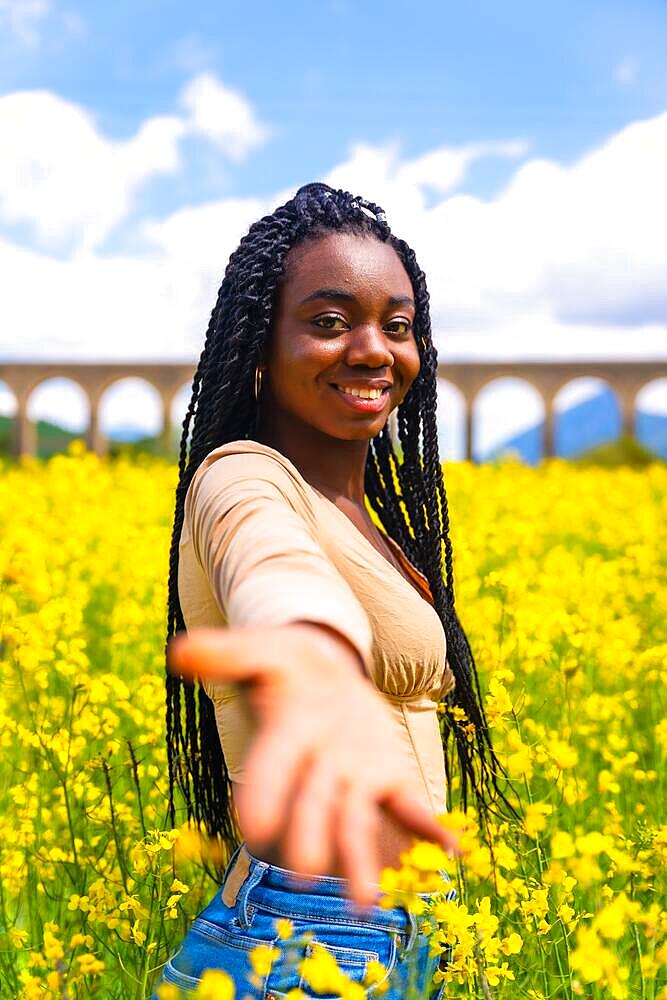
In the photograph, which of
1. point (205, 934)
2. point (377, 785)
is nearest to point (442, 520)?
point (205, 934)

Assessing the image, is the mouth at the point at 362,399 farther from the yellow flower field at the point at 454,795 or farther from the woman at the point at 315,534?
the yellow flower field at the point at 454,795

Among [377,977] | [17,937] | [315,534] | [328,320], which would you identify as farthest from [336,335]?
[17,937]

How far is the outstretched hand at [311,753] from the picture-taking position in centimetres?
61

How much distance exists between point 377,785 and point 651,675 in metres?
2.13

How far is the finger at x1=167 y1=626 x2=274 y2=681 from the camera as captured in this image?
634mm

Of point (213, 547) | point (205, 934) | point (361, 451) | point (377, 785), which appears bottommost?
point (205, 934)

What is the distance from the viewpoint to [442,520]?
1949mm

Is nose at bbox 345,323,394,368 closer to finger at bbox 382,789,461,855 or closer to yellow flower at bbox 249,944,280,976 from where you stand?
yellow flower at bbox 249,944,280,976

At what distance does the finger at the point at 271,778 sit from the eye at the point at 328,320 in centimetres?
92

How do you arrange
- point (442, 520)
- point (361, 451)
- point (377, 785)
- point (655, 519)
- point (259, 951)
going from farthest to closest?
point (655, 519)
point (442, 520)
point (361, 451)
point (259, 951)
point (377, 785)

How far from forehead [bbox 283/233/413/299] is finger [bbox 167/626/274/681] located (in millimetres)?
896

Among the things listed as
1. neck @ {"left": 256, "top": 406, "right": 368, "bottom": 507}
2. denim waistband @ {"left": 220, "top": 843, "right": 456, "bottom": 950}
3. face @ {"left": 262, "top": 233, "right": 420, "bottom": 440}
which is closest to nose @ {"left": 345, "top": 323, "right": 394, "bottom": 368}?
face @ {"left": 262, "top": 233, "right": 420, "bottom": 440}

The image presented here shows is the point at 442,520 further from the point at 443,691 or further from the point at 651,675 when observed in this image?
the point at 651,675

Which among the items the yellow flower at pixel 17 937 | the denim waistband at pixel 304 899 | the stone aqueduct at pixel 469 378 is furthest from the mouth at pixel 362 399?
the stone aqueduct at pixel 469 378
